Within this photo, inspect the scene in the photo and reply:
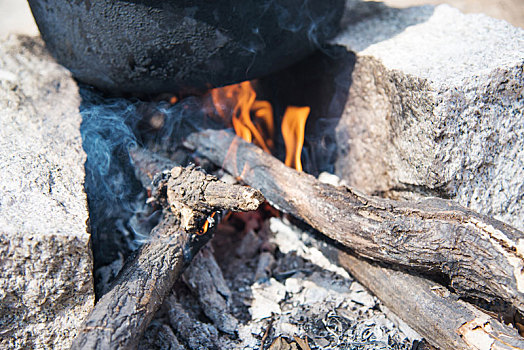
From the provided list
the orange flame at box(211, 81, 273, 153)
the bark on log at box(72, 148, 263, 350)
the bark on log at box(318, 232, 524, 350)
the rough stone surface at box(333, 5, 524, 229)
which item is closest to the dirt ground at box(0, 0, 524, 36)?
the rough stone surface at box(333, 5, 524, 229)

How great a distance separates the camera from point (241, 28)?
1.54m

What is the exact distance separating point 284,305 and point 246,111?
38.1 inches

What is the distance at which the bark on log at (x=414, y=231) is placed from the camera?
3.75ft

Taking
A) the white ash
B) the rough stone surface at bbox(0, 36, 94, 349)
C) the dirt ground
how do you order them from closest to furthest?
the rough stone surface at bbox(0, 36, 94, 349) < the white ash < the dirt ground

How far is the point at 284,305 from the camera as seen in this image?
159 cm

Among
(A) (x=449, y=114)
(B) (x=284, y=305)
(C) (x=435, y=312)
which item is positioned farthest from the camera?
(B) (x=284, y=305)

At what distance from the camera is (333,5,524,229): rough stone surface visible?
4.71ft

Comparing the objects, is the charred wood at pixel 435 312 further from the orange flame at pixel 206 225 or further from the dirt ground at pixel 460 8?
the dirt ground at pixel 460 8

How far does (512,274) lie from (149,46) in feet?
4.70

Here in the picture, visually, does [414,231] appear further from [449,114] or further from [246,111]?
[246,111]

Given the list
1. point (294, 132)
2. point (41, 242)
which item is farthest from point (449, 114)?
point (41, 242)

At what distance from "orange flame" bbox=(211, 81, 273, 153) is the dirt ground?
1236mm

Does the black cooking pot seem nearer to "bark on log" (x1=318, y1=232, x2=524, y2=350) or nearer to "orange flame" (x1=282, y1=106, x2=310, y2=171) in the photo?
"orange flame" (x1=282, y1=106, x2=310, y2=171)

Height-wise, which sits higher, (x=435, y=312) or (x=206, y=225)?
(x=206, y=225)
